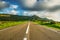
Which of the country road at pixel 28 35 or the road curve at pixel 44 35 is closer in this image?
the country road at pixel 28 35

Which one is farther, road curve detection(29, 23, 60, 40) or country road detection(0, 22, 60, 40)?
road curve detection(29, 23, 60, 40)

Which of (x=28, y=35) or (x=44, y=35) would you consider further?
(x=44, y=35)
